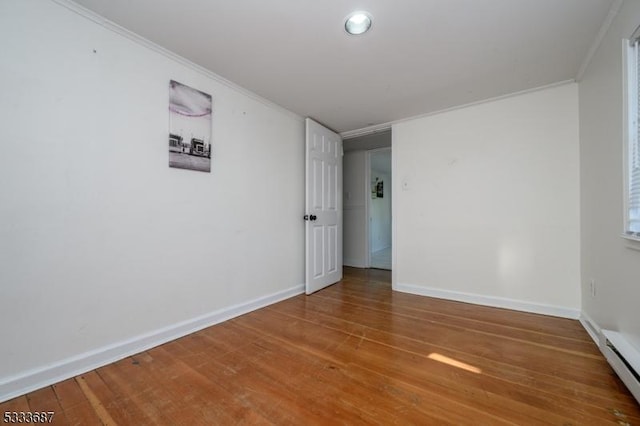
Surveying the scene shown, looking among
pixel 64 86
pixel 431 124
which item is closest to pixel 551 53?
pixel 431 124

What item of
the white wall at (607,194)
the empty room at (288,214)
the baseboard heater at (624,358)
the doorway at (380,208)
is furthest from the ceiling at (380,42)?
the doorway at (380,208)

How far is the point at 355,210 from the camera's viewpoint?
16.3ft

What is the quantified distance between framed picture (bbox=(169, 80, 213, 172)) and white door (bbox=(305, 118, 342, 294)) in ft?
4.17

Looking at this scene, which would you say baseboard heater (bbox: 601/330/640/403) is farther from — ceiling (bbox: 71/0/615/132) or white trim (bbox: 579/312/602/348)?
ceiling (bbox: 71/0/615/132)

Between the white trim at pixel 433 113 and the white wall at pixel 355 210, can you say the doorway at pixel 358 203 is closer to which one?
the white wall at pixel 355 210

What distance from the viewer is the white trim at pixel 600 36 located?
1511 mm

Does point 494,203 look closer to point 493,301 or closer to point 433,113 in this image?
point 493,301

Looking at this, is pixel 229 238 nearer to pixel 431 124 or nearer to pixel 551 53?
pixel 431 124

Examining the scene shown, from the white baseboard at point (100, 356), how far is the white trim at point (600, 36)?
3.54 meters

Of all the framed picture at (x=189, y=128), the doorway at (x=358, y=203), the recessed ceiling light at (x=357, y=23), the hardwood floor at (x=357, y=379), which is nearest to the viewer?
the hardwood floor at (x=357, y=379)

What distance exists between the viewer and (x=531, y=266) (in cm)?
252

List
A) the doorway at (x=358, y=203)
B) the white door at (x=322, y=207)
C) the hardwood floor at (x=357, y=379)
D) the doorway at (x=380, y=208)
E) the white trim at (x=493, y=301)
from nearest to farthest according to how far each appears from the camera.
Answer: the hardwood floor at (x=357, y=379) < the white trim at (x=493, y=301) < the white door at (x=322, y=207) < the doorway at (x=358, y=203) < the doorway at (x=380, y=208)

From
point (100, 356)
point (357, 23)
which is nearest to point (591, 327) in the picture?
point (357, 23)

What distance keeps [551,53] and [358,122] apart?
6.45ft
